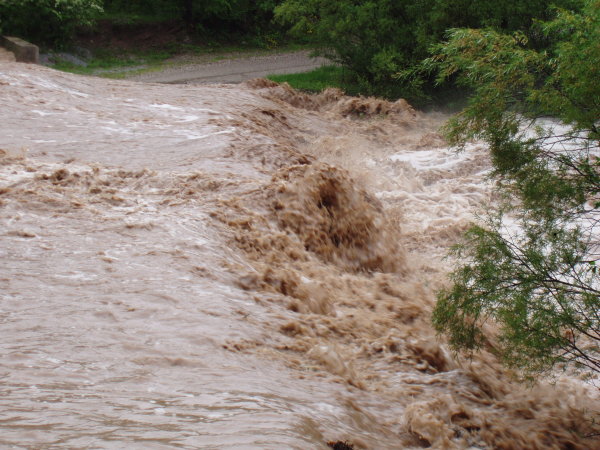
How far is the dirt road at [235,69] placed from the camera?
59.1ft

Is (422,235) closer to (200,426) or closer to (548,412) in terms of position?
(548,412)

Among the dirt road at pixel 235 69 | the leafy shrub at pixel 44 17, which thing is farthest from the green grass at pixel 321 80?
the leafy shrub at pixel 44 17

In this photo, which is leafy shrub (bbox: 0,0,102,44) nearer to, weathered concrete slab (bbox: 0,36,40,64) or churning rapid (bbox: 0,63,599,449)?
weathered concrete slab (bbox: 0,36,40,64)

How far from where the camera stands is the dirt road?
18.0m

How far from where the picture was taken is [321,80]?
18828 mm

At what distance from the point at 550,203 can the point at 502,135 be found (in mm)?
573

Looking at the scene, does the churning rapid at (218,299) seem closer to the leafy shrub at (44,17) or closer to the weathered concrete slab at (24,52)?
the weathered concrete slab at (24,52)

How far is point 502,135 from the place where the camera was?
18.1 ft

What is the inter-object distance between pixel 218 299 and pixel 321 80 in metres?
13.9

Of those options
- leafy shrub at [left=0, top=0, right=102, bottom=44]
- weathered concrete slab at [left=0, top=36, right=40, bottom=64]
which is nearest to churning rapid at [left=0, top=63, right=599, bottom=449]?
weathered concrete slab at [left=0, top=36, right=40, bottom=64]

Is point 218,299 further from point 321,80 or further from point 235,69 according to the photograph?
point 235,69

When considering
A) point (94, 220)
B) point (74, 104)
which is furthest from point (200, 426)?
point (74, 104)

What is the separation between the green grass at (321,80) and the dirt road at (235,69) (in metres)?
0.51

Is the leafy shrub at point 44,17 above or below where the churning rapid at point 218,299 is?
above
